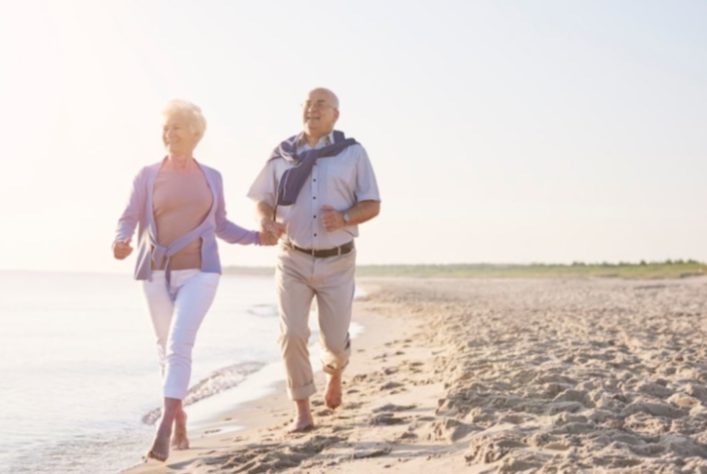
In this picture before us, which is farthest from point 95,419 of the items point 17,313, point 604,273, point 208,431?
point 604,273

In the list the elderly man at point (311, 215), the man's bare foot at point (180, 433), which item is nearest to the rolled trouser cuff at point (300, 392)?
the elderly man at point (311, 215)

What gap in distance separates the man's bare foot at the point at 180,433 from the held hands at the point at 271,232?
112 centimetres

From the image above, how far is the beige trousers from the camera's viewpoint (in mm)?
5277

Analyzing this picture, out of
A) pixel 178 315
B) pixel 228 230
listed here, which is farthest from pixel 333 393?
pixel 178 315

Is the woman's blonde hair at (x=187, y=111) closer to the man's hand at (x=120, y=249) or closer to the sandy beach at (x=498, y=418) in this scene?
the man's hand at (x=120, y=249)

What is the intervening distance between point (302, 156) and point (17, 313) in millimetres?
20029

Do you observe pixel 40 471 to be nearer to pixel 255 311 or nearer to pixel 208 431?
pixel 208 431

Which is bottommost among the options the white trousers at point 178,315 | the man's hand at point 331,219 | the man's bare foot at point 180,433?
the man's bare foot at point 180,433

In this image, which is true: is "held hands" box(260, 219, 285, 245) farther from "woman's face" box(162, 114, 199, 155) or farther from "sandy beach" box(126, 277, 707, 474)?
"sandy beach" box(126, 277, 707, 474)

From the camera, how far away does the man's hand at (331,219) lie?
16.6 ft

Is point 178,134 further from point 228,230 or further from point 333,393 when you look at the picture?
point 333,393

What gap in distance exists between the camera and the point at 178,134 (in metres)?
4.68

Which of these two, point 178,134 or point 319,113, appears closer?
point 178,134

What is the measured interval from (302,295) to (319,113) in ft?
3.71
